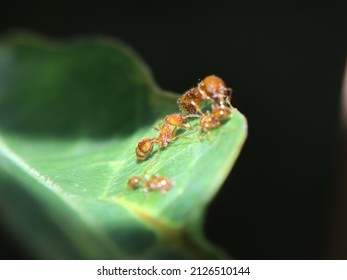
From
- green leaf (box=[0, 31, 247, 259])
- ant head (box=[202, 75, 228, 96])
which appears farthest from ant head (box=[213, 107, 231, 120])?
ant head (box=[202, 75, 228, 96])

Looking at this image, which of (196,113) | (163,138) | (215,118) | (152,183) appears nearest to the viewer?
(152,183)

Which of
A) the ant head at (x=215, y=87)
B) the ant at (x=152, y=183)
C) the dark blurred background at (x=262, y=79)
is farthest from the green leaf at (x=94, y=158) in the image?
the dark blurred background at (x=262, y=79)

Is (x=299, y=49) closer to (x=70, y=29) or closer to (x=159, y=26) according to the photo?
(x=159, y=26)

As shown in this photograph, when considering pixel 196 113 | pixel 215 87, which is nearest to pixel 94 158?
pixel 196 113

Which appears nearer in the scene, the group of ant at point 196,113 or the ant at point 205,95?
the group of ant at point 196,113

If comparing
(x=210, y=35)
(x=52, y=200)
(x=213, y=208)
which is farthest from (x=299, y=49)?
(x=52, y=200)

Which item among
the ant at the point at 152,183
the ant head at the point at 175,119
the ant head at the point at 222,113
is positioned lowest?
the ant at the point at 152,183

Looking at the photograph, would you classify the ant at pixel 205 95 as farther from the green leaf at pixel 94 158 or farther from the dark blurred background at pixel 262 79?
the dark blurred background at pixel 262 79

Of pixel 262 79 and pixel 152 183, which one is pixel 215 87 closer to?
pixel 152 183
